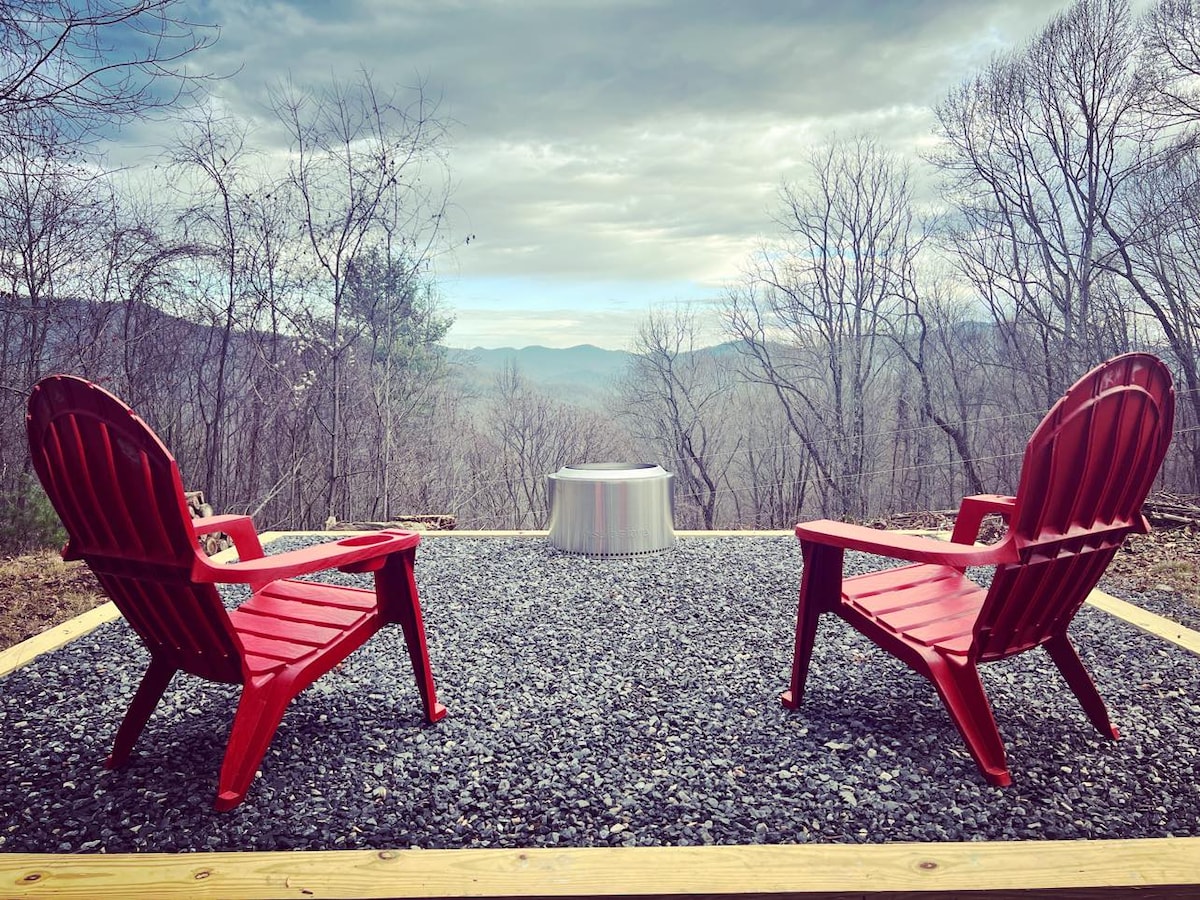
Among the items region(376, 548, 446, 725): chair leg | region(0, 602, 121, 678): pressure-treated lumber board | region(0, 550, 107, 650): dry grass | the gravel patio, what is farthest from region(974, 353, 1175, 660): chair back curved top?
region(0, 550, 107, 650): dry grass

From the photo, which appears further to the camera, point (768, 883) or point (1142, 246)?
point (1142, 246)

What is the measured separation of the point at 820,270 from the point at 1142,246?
3.86 meters

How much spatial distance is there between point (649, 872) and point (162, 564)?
42.5 inches

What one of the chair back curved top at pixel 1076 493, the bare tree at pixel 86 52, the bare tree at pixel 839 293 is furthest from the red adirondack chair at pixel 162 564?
the bare tree at pixel 839 293

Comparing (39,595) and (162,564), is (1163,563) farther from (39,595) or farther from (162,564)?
(39,595)

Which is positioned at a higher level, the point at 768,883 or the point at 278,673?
the point at 278,673

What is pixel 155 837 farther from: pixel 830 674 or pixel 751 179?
pixel 751 179

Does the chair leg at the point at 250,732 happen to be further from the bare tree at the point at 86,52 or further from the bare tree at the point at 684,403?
the bare tree at the point at 684,403

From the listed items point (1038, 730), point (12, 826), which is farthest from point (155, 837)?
point (1038, 730)

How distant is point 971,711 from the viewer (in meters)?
1.63

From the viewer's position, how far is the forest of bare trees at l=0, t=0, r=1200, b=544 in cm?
464

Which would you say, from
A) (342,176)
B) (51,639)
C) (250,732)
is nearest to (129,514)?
(250,732)

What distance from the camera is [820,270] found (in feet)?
33.9

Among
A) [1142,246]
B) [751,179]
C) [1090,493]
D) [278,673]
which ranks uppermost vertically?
[751,179]
